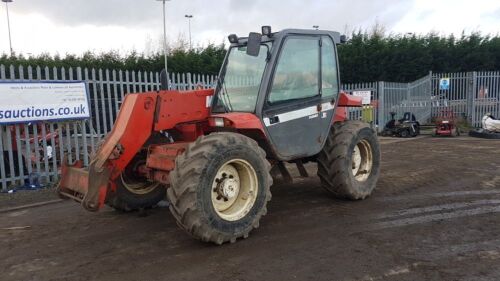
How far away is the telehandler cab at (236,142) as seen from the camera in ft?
15.3

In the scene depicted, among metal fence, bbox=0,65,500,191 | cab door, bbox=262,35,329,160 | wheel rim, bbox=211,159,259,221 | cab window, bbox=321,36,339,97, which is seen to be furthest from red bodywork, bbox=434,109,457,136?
wheel rim, bbox=211,159,259,221

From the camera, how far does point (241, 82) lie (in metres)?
5.82

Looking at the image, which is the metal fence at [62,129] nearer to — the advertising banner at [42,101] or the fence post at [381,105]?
the advertising banner at [42,101]

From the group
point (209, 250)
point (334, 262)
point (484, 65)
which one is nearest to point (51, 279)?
point (209, 250)

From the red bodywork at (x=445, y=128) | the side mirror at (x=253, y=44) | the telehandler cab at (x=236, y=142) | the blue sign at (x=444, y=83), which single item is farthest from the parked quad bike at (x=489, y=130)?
the side mirror at (x=253, y=44)

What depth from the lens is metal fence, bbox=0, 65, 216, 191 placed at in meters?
8.33

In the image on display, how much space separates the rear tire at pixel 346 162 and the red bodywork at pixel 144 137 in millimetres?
1344

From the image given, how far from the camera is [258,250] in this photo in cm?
468

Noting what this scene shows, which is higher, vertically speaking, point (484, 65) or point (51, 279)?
point (484, 65)

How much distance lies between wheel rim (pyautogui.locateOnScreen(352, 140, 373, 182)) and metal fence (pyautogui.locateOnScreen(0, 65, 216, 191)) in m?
5.28

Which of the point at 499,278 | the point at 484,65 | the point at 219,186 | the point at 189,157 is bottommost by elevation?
the point at 499,278

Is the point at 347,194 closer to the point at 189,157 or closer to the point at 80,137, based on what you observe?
the point at 189,157

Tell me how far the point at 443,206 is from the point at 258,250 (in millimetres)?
3062

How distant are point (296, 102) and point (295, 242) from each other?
1858mm
